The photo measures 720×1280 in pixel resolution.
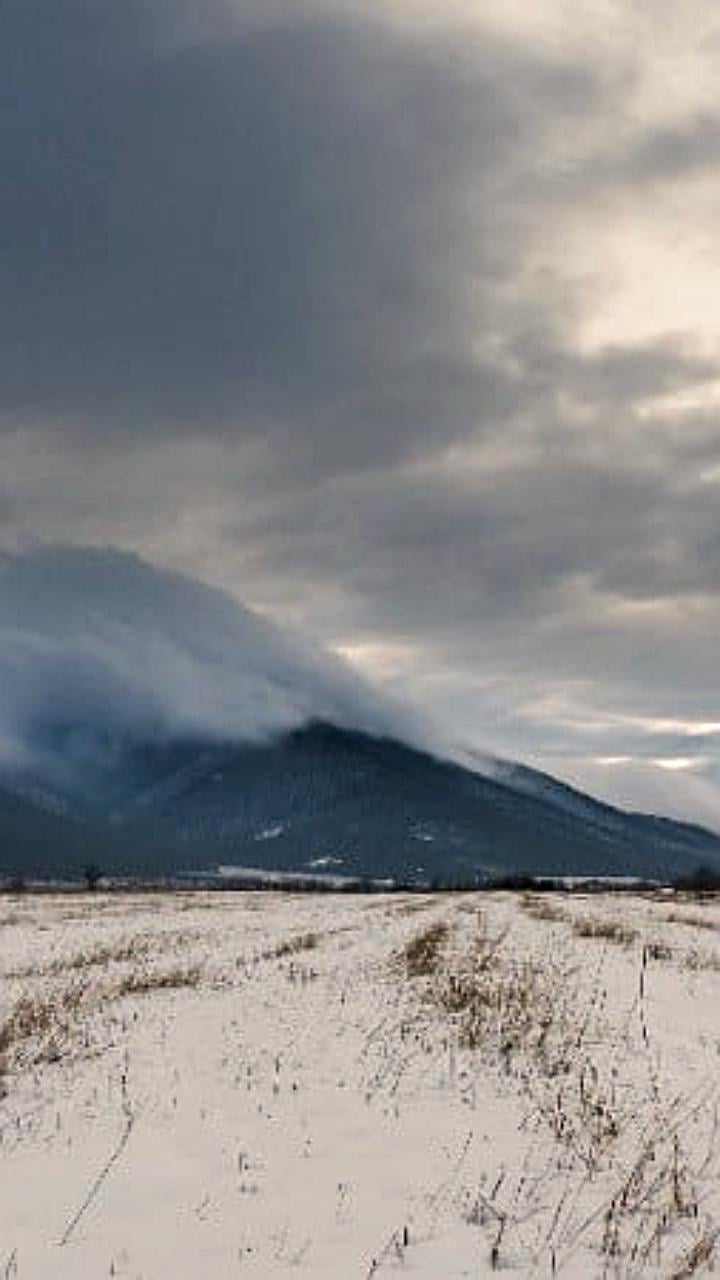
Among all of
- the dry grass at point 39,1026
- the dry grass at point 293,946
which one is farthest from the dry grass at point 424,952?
the dry grass at point 39,1026

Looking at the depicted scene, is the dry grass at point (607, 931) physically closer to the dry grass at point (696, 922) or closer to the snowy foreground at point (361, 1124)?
the dry grass at point (696, 922)

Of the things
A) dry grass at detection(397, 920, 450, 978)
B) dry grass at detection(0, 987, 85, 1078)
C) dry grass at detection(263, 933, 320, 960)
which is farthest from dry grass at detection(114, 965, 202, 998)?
dry grass at detection(263, 933, 320, 960)

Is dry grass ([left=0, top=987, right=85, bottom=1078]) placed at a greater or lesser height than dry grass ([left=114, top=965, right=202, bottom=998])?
lesser

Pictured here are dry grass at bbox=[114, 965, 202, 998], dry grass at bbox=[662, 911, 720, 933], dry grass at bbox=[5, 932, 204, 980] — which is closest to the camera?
dry grass at bbox=[114, 965, 202, 998]

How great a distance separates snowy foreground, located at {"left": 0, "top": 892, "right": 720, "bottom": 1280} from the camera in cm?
856

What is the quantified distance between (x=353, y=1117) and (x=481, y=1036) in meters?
4.26

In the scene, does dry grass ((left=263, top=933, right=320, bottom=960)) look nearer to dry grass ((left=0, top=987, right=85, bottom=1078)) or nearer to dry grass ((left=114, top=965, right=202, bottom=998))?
dry grass ((left=114, top=965, right=202, bottom=998))

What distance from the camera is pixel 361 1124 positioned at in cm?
1219

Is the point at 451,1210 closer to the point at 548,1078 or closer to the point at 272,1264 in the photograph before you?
the point at 272,1264

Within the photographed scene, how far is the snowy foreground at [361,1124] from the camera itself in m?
8.56

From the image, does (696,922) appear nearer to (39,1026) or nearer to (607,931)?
(607,931)

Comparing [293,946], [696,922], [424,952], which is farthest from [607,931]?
[696,922]

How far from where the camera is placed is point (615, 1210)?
30.5 ft

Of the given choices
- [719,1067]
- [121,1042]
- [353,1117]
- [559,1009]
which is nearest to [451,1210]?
[353,1117]
